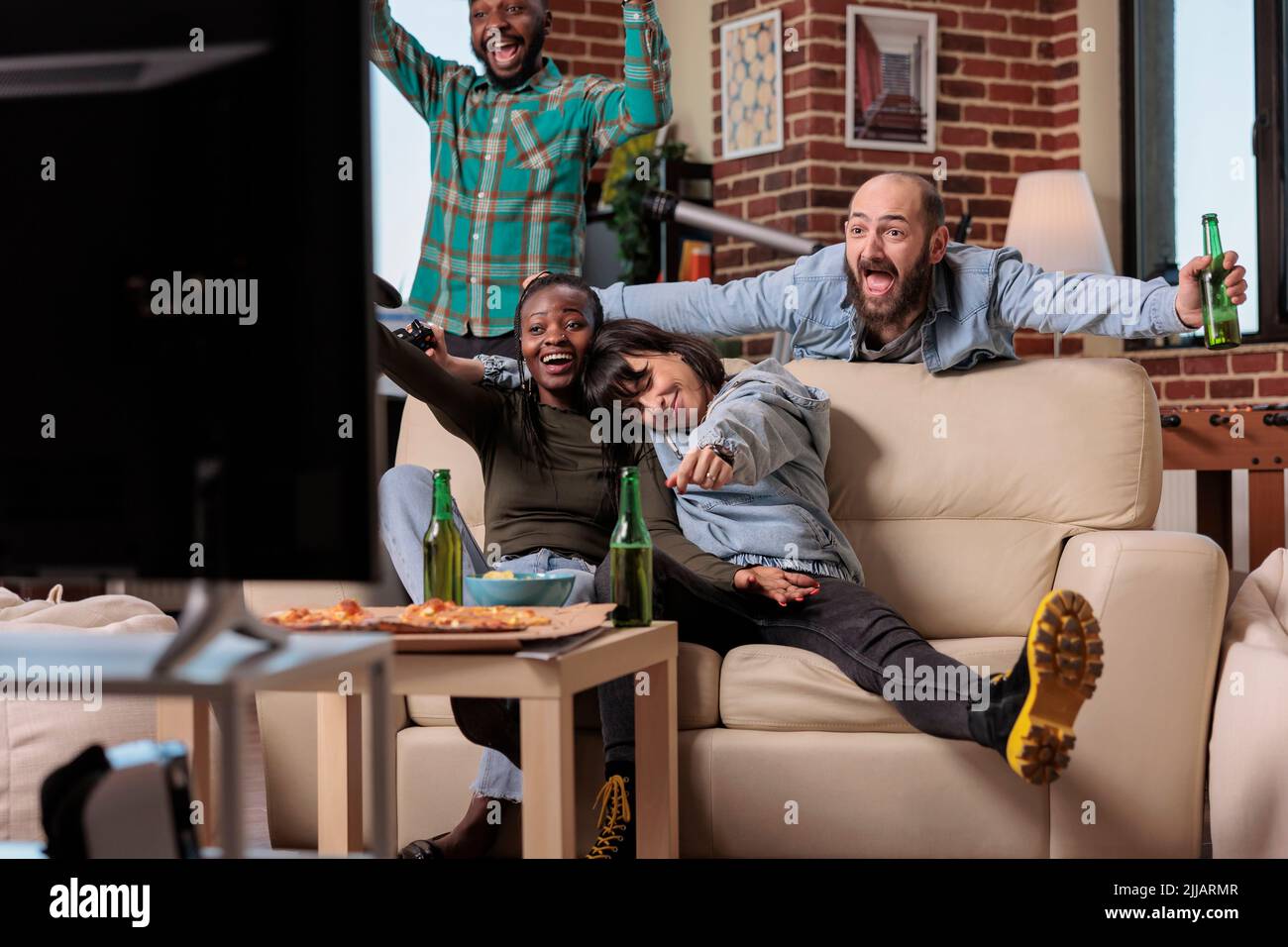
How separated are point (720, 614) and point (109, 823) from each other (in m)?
1.42

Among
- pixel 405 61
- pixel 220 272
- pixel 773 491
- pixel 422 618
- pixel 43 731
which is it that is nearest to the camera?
pixel 220 272

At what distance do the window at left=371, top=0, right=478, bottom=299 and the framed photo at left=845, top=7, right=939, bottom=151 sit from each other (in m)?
1.24

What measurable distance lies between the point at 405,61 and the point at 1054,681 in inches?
80.7

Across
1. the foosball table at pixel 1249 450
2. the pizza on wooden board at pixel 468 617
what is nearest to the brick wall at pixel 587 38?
the foosball table at pixel 1249 450

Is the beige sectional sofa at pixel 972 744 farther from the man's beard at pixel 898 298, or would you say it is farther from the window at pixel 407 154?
the window at pixel 407 154

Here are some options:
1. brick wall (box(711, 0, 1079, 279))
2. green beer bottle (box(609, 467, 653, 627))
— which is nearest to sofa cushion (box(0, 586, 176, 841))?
green beer bottle (box(609, 467, 653, 627))

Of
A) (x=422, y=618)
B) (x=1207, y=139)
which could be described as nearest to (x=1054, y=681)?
(x=422, y=618)

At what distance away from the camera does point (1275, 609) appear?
2.35m

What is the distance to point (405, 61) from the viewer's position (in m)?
3.14

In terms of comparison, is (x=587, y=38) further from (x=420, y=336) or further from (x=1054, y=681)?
(x=1054, y=681)

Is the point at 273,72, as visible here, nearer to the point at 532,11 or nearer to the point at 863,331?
the point at 863,331

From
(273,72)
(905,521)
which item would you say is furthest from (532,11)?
(273,72)

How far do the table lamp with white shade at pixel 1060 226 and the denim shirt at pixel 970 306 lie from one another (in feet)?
5.58

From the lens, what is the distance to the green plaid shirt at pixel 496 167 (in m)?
3.11
